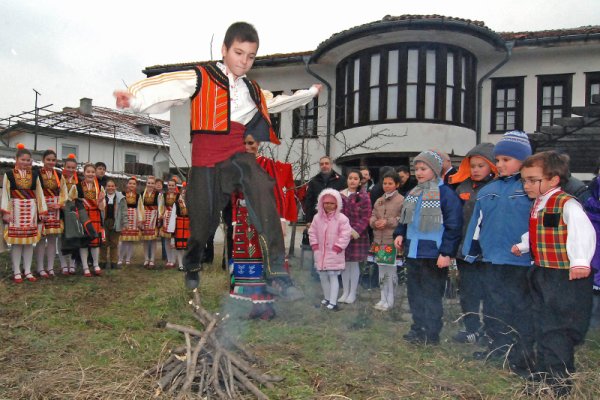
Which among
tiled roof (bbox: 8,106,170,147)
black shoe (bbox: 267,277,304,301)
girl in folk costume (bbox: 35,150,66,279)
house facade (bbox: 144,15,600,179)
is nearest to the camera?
black shoe (bbox: 267,277,304,301)

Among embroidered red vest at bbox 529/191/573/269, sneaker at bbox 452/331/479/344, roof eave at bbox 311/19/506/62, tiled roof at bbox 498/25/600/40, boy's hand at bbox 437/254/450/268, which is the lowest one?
sneaker at bbox 452/331/479/344

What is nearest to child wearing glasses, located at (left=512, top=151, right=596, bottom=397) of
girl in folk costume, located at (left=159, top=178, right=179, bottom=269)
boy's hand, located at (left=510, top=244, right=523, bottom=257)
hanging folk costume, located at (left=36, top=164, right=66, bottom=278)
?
boy's hand, located at (left=510, top=244, right=523, bottom=257)

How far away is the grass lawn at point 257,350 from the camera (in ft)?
9.24

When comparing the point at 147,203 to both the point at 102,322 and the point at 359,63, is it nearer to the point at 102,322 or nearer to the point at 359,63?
the point at 102,322

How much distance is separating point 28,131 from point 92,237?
17.6m

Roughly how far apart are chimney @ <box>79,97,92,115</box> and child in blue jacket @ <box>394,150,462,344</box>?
23.8 metres

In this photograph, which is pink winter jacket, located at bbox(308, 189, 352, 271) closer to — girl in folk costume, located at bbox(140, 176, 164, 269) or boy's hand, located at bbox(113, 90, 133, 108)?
boy's hand, located at bbox(113, 90, 133, 108)

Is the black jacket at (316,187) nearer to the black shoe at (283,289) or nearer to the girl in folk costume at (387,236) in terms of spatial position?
the girl in folk costume at (387,236)

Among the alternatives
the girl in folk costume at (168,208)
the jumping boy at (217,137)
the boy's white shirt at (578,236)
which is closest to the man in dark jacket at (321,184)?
the girl in folk costume at (168,208)

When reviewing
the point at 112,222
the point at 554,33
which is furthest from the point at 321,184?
the point at 554,33

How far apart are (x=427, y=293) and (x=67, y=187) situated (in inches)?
209

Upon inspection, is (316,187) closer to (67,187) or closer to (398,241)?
(398,241)

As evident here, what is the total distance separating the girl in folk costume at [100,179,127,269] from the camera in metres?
7.75

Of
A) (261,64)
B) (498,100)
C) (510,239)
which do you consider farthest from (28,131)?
(510,239)
